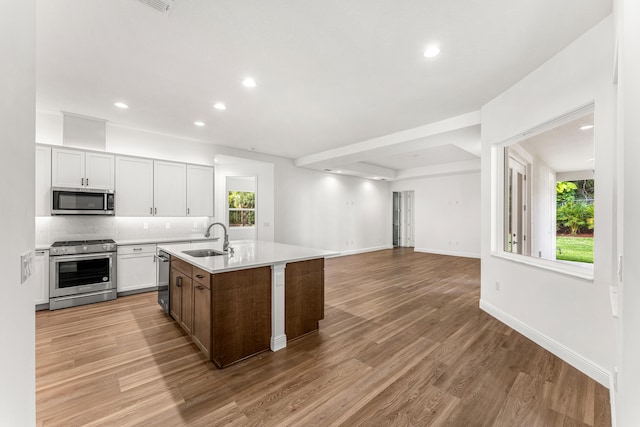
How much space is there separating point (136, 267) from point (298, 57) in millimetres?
4189

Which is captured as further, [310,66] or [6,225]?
[310,66]

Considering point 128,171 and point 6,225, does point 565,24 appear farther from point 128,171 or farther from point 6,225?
point 128,171

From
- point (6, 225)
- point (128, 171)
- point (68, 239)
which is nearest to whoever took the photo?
point (6, 225)

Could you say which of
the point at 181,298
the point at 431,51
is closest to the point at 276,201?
the point at 181,298

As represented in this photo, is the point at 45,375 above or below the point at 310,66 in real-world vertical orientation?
below

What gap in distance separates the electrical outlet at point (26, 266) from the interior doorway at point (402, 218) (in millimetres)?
10849

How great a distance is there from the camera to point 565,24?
214 centimetres

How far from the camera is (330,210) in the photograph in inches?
339

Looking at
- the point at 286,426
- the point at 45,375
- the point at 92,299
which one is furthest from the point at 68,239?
the point at 286,426

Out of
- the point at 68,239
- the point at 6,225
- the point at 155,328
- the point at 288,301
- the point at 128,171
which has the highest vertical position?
the point at 128,171

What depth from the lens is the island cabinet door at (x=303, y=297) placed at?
2844 millimetres

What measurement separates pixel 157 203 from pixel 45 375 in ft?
10.4

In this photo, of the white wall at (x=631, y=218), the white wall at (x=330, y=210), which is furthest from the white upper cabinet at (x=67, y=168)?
the white wall at (x=631, y=218)

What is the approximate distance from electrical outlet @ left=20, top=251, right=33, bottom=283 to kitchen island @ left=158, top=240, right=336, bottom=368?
3.70ft
